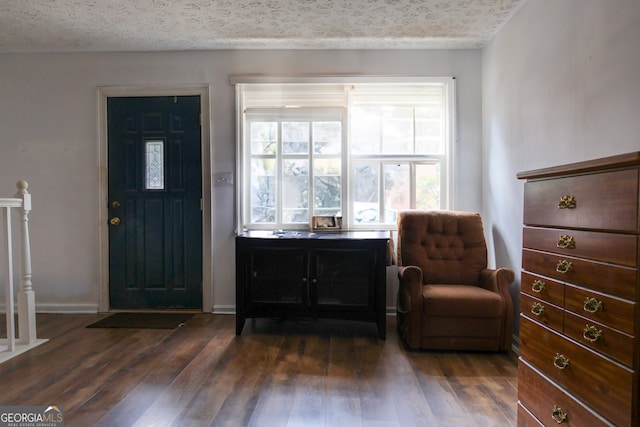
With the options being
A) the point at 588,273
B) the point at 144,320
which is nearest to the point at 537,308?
the point at 588,273

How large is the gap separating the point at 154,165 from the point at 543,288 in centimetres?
333

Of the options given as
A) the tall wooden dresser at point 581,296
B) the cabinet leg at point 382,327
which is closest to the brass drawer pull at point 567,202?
the tall wooden dresser at point 581,296

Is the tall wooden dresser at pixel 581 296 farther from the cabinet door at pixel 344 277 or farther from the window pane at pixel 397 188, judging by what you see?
the window pane at pixel 397 188

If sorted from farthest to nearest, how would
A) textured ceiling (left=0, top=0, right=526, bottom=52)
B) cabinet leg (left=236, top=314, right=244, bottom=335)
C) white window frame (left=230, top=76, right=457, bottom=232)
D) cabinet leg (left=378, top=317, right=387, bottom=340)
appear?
1. white window frame (left=230, top=76, right=457, bottom=232)
2. cabinet leg (left=236, top=314, right=244, bottom=335)
3. cabinet leg (left=378, top=317, right=387, bottom=340)
4. textured ceiling (left=0, top=0, right=526, bottom=52)

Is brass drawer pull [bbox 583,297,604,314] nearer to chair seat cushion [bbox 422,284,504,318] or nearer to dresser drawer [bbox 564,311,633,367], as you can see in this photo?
dresser drawer [bbox 564,311,633,367]

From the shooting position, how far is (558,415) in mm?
1241

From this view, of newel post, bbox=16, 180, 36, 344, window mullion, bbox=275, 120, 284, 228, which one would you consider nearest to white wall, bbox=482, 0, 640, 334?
window mullion, bbox=275, 120, 284, 228

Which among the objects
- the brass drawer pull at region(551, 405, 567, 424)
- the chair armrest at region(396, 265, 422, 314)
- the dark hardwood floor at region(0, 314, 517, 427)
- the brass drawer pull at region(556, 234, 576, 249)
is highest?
the brass drawer pull at region(556, 234, 576, 249)

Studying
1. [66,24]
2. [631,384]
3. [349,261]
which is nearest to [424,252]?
A: [349,261]

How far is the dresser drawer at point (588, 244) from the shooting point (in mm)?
986

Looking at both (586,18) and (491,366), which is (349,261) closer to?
(491,366)

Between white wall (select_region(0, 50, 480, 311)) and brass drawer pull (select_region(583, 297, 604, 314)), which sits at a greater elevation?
white wall (select_region(0, 50, 480, 311))

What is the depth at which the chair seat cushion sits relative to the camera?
7.95 ft

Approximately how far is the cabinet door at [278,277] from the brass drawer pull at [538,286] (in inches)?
67.3
